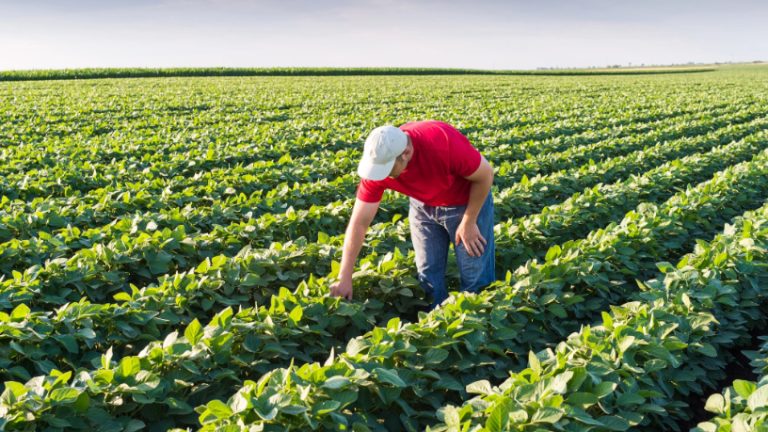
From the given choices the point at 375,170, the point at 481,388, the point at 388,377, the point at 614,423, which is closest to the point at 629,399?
the point at 614,423

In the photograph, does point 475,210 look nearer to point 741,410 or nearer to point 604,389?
point 604,389

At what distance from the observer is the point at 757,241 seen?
185 inches

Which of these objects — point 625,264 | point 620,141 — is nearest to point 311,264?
point 625,264

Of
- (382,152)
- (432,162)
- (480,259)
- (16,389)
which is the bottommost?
(16,389)

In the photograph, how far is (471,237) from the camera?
383 centimetres

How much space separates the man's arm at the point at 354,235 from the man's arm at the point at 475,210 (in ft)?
2.09

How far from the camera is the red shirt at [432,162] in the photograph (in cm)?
339

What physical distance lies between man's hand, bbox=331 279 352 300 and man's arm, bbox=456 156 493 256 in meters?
0.83

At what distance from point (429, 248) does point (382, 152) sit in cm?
129

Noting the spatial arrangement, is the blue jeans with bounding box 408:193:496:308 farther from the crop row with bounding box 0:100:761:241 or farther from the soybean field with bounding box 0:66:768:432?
the crop row with bounding box 0:100:761:241

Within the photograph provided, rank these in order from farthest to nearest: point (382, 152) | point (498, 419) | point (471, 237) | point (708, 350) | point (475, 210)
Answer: point (471, 237), point (475, 210), point (708, 350), point (382, 152), point (498, 419)

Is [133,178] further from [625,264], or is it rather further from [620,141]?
[620,141]

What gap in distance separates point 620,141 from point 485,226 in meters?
9.82

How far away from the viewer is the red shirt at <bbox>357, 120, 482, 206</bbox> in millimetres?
3391
